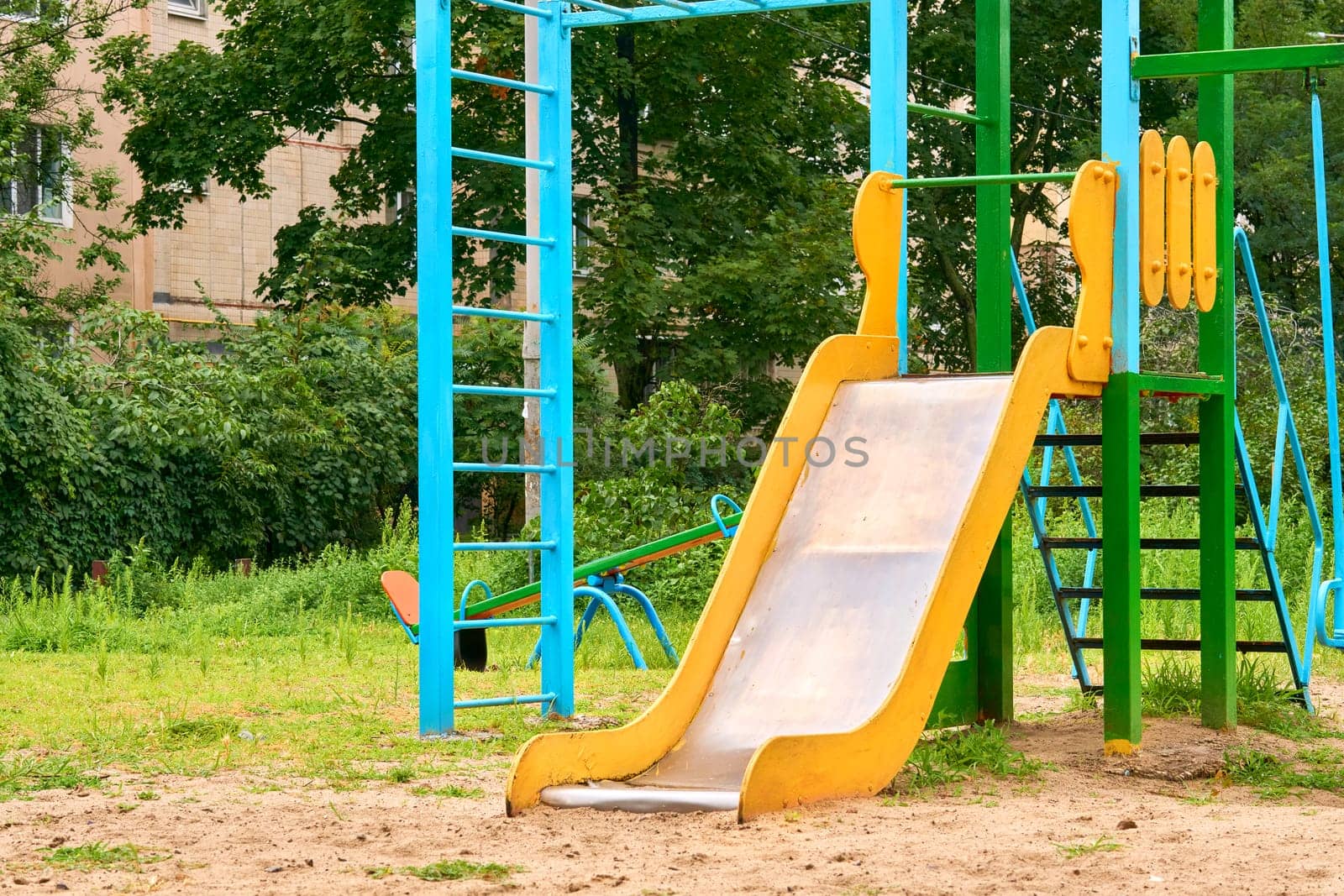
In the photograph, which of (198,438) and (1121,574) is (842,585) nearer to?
(1121,574)

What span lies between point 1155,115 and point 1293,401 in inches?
404

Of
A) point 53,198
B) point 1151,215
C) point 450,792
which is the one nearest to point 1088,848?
point 450,792

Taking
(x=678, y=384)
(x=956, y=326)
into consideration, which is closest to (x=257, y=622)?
(x=678, y=384)

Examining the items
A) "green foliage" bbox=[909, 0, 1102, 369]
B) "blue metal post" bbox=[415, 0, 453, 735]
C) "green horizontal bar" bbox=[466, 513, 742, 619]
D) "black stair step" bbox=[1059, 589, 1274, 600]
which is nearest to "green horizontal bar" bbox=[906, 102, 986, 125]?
"blue metal post" bbox=[415, 0, 453, 735]

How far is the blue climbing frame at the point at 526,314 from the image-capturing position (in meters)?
6.80

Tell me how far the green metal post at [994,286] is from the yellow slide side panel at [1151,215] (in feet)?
2.56

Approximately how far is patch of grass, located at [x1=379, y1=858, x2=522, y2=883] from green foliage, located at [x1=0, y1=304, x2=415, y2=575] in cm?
1134

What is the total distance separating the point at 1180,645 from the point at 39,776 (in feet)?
15.1

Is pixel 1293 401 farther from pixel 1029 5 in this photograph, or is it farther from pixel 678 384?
pixel 1029 5

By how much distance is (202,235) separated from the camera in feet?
82.9

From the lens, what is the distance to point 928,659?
203 inches

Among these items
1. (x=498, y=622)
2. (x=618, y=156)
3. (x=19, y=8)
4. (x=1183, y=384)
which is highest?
(x=19, y=8)

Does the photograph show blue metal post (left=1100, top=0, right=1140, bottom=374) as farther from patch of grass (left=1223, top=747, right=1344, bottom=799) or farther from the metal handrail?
patch of grass (left=1223, top=747, right=1344, bottom=799)

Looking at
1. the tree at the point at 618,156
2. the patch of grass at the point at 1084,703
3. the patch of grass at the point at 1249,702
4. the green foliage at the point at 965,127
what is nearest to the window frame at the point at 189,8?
the tree at the point at 618,156
